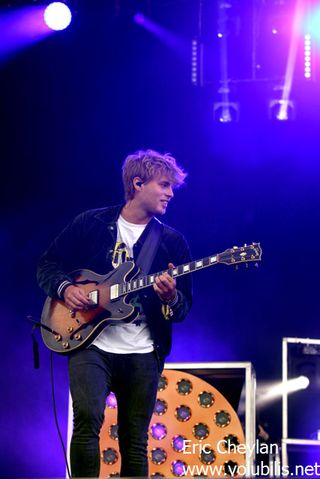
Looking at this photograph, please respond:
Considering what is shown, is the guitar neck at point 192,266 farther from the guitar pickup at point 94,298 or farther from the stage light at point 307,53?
the stage light at point 307,53

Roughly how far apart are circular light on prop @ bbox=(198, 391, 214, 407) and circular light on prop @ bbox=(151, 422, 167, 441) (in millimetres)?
289

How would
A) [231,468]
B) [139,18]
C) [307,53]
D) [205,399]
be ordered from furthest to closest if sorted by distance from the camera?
[139,18]
[307,53]
[205,399]
[231,468]

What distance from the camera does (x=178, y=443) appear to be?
19.2 ft

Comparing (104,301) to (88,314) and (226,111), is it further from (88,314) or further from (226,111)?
(226,111)

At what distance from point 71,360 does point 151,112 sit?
336cm

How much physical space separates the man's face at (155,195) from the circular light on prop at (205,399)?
4.91ft

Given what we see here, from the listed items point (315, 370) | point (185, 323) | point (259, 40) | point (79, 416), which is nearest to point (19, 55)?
point (259, 40)

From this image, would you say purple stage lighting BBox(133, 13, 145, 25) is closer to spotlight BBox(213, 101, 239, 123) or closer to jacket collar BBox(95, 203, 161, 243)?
spotlight BBox(213, 101, 239, 123)

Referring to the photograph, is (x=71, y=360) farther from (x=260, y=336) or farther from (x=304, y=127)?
(x=304, y=127)

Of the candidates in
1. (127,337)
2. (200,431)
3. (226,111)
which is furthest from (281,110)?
(127,337)

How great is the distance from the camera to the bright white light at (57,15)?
281 inches

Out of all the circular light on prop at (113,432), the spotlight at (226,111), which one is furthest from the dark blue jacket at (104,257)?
the spotlight at (226,111)

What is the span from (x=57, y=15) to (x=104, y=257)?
2.96 meters

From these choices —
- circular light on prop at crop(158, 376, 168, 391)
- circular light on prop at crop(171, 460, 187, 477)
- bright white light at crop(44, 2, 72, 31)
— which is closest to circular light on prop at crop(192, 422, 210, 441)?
circular light on prop at crop(171, 460, 187, 477)
